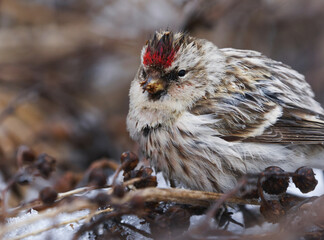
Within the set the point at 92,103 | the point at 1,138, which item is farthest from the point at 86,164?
the point at 92,103

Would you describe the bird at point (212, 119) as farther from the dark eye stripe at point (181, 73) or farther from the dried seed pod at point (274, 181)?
the dried seed pod at point (274, 181)

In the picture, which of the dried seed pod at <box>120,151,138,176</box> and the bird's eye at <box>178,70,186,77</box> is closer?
the dried seed pod at <box>120,151,138,176</box>

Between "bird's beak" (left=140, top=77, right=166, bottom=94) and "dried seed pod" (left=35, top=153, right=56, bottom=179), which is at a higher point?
"bird's beak" (left=140, top=77, right=166, bottom=94)

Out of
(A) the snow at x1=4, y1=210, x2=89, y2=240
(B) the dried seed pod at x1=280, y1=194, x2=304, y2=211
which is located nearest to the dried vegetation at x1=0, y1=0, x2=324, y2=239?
(A) the snow at x1=4, y1=210, x2=89, y2=240

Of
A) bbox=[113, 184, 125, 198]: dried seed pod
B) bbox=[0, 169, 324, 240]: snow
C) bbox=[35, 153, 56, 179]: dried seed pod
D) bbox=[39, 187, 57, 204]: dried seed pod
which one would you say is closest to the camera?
bbox=[113, 184, 125, 198]: dried seed pod

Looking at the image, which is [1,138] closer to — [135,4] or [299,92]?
[135,4]

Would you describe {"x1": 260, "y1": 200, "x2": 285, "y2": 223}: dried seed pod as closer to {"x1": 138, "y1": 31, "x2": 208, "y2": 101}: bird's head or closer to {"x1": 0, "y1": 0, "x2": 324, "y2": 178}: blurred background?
{"x1": 138, "y1": 31, "x2": 208, "y2": 101}: bird's head

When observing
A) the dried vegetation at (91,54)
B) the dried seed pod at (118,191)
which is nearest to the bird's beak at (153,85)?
the dried seed pod at (118,191)

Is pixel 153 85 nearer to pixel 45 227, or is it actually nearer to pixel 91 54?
pixel 45 227
